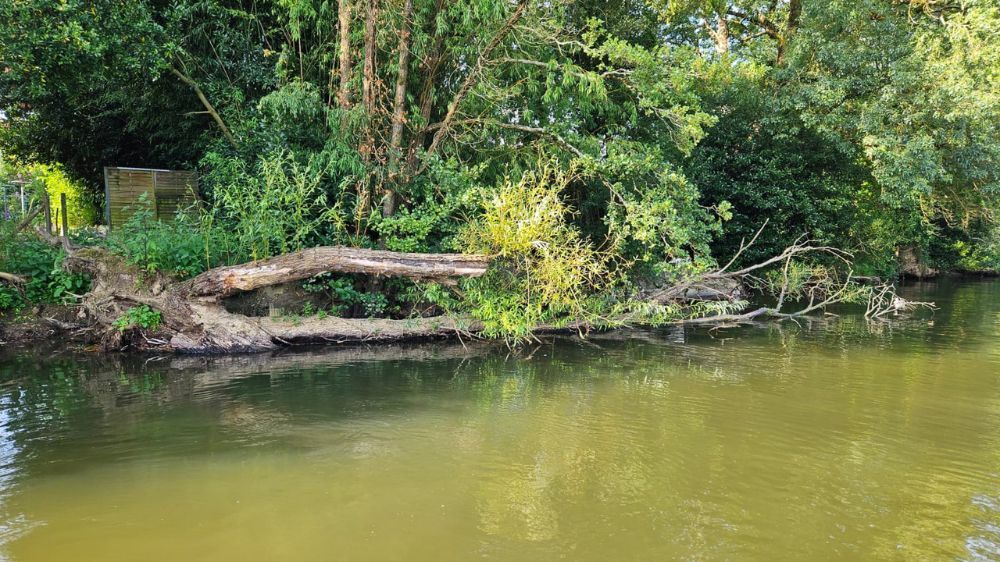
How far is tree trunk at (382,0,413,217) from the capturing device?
384 inches

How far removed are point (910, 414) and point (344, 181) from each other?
7.88 meters

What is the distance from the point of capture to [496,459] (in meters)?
4.84

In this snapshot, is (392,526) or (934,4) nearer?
(392,526)

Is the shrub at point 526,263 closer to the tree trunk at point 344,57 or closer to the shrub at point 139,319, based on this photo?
the tree trunk at point 344,57

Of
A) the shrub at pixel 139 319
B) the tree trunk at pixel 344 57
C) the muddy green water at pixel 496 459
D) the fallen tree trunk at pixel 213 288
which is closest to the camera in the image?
the muddy green water at pixel 496 459

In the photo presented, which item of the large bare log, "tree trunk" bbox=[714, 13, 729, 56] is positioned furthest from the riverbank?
"tree trunk" bbox=[714, 13, 729, 56]

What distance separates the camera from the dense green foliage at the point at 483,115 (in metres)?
9.13

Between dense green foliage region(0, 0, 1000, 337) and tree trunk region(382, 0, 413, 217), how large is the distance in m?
0.04

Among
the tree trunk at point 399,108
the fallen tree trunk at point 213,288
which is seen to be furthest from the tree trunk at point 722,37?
the fallen tree trunk at point 213,288

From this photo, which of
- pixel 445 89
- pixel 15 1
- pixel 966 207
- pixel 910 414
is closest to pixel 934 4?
pixel 966 207

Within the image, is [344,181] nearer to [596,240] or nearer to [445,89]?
[445,89]

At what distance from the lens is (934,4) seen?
14805 mm

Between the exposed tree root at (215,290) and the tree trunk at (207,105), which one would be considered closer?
the exposed tree root at (215,290)

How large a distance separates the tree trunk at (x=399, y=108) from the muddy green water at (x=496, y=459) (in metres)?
3.11
